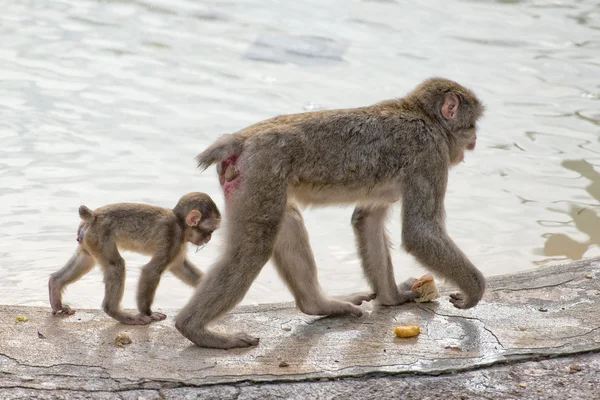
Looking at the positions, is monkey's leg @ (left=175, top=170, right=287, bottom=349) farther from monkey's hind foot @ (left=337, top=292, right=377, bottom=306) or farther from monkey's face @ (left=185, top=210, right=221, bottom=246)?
monkey's hind foot @ (left=337, top=292, right=377, bottom=306)

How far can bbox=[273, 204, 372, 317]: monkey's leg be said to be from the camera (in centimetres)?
507

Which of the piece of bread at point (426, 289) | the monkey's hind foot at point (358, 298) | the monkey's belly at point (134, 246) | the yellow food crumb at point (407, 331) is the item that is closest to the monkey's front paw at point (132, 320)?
the monkey's belly at point (134, 246)

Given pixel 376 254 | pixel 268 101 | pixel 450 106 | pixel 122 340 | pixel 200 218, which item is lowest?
pixel 268 101

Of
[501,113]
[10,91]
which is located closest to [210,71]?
[10,91]

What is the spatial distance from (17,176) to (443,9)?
762cm

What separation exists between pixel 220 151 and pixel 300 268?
32.0 inches

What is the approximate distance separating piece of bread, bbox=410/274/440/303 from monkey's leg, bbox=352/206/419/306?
4 cm

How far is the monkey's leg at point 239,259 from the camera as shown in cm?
459

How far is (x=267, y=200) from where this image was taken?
15.1 ft

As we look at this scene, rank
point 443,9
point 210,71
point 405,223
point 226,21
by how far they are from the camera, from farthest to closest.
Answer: point 443,9, point 226,21, point 210,71, point 405,223

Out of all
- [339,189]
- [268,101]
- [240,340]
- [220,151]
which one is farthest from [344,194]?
[268,101]

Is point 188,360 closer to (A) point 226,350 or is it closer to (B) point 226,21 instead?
(A) point 226,350

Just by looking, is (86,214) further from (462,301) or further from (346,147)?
(462,301)

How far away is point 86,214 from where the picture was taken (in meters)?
4.98
